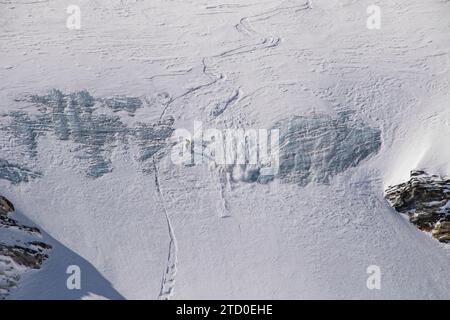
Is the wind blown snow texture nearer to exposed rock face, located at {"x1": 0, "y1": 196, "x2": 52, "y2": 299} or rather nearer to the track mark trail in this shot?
the track mark trail

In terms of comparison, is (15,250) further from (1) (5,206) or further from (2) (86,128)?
(2) (86,128)

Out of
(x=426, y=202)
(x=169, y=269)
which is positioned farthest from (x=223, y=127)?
(x=426, y=202)

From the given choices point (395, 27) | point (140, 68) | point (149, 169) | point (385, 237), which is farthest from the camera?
point (395, 27)

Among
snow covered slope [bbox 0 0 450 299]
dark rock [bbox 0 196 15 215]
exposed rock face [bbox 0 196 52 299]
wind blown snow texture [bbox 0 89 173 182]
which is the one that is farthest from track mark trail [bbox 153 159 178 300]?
dark rock [bbox 0 196 15 215]

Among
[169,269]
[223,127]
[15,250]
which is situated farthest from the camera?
[223,127]
